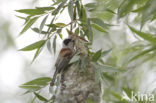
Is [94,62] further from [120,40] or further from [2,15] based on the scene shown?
[2,15]

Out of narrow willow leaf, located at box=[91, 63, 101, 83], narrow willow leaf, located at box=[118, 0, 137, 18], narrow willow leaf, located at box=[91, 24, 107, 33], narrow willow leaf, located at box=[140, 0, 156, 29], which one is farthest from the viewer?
narrow willow leaf, located at box=[91, 24, 107, 33]

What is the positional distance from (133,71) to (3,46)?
2291 mm

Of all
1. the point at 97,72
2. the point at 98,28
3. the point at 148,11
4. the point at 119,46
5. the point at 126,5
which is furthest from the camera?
the point at 119,46

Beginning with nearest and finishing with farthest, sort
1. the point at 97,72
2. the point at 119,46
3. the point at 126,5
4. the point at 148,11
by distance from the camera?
the point at 148,11
the point at 126,5
the point at 97,72
the point at 119,46

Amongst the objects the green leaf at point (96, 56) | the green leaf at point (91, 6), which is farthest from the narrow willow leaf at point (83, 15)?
the green leaf at point (96, 56)

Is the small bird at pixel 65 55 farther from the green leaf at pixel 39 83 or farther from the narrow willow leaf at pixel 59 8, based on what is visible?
the narrow willow leaf at pixel 59 8

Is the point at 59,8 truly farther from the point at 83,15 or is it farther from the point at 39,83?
the point at 39,83

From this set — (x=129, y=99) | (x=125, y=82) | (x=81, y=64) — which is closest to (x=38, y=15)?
(x=81, y=64)

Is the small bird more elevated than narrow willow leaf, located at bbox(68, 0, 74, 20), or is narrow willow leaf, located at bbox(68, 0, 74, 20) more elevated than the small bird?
narrow willow leaf, located at bbox(68, 0, 74, 20)

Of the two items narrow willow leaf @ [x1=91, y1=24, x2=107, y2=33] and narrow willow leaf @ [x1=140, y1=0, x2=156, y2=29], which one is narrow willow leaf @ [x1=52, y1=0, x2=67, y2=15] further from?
narrow willow leaf @ [x1=140, y1=0, x2=156, y2=29]

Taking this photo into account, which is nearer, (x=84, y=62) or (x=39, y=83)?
(x=84, y=62)

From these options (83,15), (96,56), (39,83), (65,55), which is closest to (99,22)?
(83,15)

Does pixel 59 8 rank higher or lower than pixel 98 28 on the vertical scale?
higher

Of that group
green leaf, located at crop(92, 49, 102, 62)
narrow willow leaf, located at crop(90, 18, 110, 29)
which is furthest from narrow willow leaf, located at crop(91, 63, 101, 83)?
narrow willow leaf, located at crop(90, 18, 110, 29)
